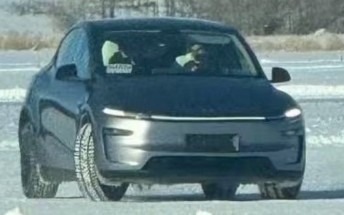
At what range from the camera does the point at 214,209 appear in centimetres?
1048

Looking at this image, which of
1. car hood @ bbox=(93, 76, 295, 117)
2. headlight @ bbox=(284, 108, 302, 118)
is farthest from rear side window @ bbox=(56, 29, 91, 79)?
headlight @ bbox=(284, 108, 302, 118)

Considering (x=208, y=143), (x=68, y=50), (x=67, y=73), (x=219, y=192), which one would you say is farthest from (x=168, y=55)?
(x=208, y=143)

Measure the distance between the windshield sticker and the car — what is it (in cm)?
1

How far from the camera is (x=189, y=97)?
1136 cm

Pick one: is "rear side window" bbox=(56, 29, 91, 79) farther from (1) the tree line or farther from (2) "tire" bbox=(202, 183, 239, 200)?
(1) the tree line

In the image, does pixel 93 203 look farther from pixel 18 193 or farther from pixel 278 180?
pixel 18 193

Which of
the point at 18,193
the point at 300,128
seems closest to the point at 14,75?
the point at 18,193

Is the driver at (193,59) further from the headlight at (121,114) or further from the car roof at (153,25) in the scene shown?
the headlight at (121,114)

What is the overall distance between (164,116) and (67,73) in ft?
4.89

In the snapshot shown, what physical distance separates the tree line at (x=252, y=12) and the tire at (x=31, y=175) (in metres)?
59.3

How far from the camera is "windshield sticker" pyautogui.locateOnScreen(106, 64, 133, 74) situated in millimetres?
12102

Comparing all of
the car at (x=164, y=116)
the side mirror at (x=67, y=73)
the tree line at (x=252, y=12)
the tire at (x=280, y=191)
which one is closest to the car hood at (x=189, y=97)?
the car at (x=164, y=116)

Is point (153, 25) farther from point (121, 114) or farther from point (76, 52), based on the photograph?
point (121, 114)

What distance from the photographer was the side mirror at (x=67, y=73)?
12234 millimetres
